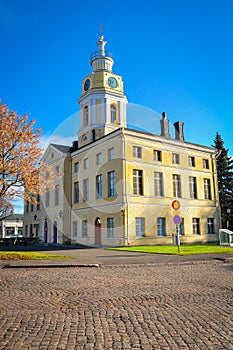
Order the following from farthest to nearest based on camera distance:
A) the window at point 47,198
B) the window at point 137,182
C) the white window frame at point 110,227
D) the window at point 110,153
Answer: the window at point 47,198 → the window at point 110,153 → the window at point 137,182 → the white window frame at point 110,227

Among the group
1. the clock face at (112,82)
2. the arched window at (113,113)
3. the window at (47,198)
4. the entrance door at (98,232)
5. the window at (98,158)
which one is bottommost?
the entrance door at (98,232)

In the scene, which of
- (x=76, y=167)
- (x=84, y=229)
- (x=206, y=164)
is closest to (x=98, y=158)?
(x=76, y=167)

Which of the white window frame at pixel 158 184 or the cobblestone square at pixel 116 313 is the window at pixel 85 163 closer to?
the white window frame at pixel 158 184

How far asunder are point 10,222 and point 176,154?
6629cm

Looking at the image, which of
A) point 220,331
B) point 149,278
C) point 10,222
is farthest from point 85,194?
point 10,222

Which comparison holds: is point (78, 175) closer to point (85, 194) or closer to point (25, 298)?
point (85, 194)

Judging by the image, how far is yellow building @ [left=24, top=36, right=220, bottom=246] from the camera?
2922 centimetres

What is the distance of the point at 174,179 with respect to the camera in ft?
110

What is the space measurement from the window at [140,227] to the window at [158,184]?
3.45 meters

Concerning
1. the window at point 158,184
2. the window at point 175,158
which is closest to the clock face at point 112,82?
the window at point 175,158

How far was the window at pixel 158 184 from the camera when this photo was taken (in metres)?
31.6

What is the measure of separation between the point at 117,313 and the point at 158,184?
26.6m

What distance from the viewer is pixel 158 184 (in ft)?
105

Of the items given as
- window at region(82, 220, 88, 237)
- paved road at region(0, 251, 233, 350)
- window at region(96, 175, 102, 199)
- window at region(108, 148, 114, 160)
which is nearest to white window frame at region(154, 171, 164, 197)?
window at region(108, 148, 114, 160)
